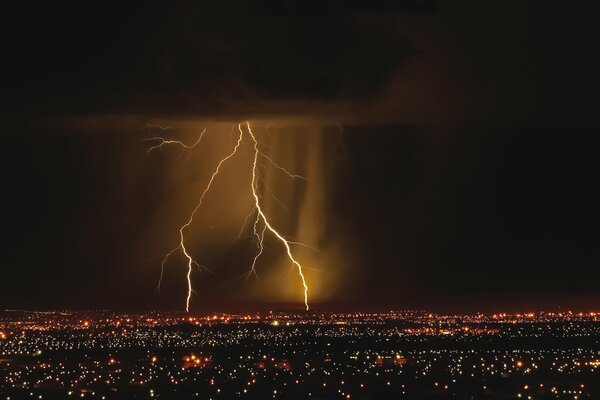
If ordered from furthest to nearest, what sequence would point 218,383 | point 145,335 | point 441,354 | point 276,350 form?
point 145,335 < point 276,350 < point 441,354 < point 218,383

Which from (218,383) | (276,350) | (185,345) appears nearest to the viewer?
(218,383)

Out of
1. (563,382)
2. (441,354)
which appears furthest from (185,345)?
(563,382)

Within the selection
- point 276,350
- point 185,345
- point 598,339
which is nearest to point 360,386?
point 276,350

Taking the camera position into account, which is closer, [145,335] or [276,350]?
[276,350]

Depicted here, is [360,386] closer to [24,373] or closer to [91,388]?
[91,388]

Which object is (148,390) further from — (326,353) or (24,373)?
(326,353)

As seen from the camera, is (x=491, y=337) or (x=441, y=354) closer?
(x=441, y=354)
